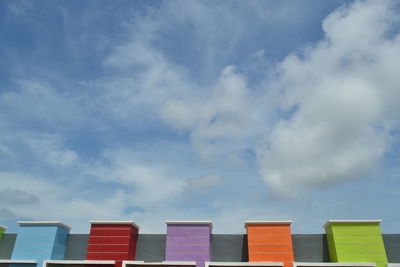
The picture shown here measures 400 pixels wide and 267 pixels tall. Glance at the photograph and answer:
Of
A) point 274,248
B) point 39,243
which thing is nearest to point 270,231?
point 274,248

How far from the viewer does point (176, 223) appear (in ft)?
70.9

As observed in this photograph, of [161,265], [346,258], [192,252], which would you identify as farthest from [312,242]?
[161,265]

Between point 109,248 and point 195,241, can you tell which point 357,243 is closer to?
point 195,241

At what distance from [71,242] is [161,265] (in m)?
7.87

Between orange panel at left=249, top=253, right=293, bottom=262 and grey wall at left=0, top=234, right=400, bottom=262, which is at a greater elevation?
grey wall at left=0, top=234, right=400, bottom=262

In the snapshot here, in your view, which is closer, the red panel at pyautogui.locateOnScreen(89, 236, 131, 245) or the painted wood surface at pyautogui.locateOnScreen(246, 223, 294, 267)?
the painted wood surface at pyautogui.locateOnScreen(246, 223, 294, 267)

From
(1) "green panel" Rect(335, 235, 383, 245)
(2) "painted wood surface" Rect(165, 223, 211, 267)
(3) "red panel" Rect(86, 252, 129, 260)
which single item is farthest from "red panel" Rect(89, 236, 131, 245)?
(1) "green panel" Rect(335, 235, 383, 245)

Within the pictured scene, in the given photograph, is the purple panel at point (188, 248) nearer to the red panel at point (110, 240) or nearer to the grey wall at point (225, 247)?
the grey wall at point (225, 247)

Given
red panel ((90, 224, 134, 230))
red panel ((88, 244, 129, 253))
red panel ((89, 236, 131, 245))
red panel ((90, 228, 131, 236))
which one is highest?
red panel ((90, 224, 134, 230))

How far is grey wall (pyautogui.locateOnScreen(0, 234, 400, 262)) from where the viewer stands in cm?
2127

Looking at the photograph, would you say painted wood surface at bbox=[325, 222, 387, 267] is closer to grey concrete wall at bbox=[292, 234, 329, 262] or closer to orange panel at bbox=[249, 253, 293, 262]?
grey concrete wall at bbox=[292, 234, 329, 262]

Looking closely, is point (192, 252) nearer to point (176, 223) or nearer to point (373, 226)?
point (176, 223)

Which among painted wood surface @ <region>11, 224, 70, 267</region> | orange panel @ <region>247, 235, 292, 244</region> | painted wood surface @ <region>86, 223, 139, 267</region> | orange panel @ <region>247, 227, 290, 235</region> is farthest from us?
painted wood surface @ <region>11, 224, 70, 267</region>

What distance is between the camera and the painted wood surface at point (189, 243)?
20.8 meters
